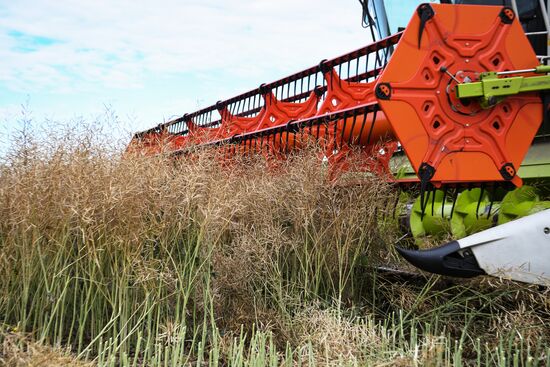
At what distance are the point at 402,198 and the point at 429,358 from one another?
189 centimetres

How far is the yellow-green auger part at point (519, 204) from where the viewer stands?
12.7ft

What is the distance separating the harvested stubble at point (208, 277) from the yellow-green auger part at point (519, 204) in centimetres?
52

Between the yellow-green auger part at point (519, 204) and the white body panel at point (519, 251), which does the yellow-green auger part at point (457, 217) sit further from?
the white body panel at point (519, 251)

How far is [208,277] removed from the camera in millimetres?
3281

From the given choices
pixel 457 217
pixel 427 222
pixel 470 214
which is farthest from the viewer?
pixel 427 222

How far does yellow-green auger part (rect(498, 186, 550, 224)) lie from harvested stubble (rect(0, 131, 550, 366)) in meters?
0.52

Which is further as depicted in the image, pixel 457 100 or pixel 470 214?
pixel 470 214

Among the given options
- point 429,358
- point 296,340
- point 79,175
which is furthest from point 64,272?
point 429,358

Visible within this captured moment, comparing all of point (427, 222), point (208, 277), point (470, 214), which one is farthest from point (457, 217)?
point (208, 277)

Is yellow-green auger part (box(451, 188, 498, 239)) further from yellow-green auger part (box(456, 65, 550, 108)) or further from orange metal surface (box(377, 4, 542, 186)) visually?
yellow-green auger part (box(456, 65, 550, 108))

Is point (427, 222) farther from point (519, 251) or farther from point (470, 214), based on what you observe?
point (519, 251)

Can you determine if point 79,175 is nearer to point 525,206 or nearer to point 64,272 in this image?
point 64,272

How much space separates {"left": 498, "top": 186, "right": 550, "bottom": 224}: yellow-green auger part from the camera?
3.87 metres

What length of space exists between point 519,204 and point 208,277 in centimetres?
196
